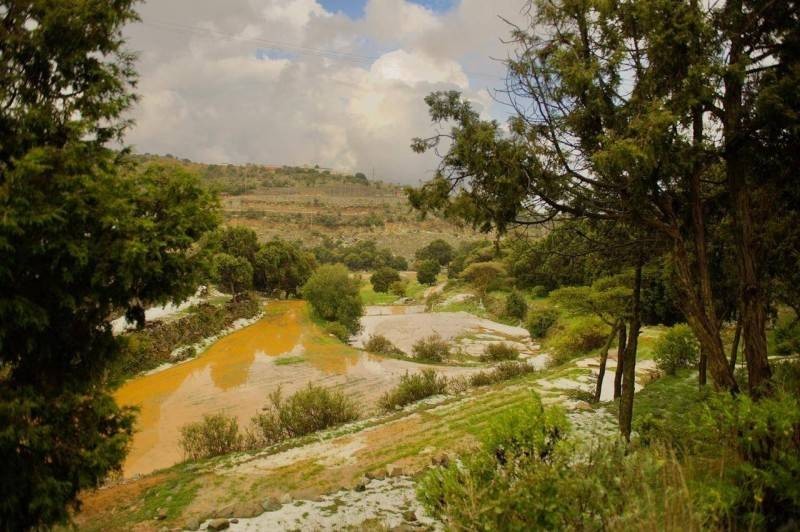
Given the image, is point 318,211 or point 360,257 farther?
point 318,211

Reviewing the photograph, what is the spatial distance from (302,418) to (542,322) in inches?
1043

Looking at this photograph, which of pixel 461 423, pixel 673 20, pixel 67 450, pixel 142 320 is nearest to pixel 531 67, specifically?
pixel 673 20

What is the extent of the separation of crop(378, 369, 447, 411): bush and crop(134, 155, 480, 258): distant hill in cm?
7827

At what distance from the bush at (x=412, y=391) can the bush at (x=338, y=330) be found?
1989 centimetres

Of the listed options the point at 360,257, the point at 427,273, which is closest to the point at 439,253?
the point at 360,257

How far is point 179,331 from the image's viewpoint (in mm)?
33188

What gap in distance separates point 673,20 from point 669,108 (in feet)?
3.67

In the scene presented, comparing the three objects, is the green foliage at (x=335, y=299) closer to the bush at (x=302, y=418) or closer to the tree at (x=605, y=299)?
the bush at (x=302, y=418)

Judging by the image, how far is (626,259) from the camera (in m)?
10.6

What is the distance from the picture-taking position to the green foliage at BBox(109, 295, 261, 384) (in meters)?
27.9

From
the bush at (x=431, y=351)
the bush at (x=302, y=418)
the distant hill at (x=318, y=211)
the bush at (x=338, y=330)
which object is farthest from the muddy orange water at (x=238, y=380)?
the distant hill at (x=318, y=211)

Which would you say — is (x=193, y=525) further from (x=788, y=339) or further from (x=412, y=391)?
(x=788, y=339)

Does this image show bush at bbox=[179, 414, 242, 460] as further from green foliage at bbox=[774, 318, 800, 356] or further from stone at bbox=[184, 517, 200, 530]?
green foliage at bbox=[774, 318, 800, 356]

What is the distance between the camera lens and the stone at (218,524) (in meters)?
7.96
